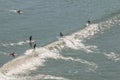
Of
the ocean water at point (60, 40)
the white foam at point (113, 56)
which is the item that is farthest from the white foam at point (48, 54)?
the white foam at point (113, 56)

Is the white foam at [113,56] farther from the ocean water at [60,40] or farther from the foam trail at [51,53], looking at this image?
the foam trail at [51,53]

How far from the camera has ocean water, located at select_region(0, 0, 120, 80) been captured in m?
69.5

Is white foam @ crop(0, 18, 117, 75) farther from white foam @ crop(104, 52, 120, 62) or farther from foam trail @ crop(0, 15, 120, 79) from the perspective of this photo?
white foam @ crop(104, 52, 120, 62)

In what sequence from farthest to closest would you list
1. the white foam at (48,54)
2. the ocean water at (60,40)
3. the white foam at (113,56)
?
the white foam at (113,56)
the white foam at (48,54)
the ocean water at (60,40)

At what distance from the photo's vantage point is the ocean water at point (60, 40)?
A: 2736 inches

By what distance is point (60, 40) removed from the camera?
82.8 metres

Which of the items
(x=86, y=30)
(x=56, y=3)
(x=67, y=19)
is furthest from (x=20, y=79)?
(x=56, y=3)

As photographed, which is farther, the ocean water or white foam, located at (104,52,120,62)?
white foam, located at (104,52,120,62)

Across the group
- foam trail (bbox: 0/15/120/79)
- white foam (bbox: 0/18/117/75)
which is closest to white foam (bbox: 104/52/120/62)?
white foam (bbox: 0/18/117/75)

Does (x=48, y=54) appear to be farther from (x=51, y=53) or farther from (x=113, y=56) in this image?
(x=113, y=56)

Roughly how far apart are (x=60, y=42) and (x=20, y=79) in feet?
56.6

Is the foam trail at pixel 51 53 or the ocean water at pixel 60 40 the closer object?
the ocean water at pixel 60 40

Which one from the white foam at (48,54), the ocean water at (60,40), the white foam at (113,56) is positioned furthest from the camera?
the white foam at (113,56)

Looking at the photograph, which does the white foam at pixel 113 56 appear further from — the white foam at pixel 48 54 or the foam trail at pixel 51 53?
the foam trail at pixel 51 53
